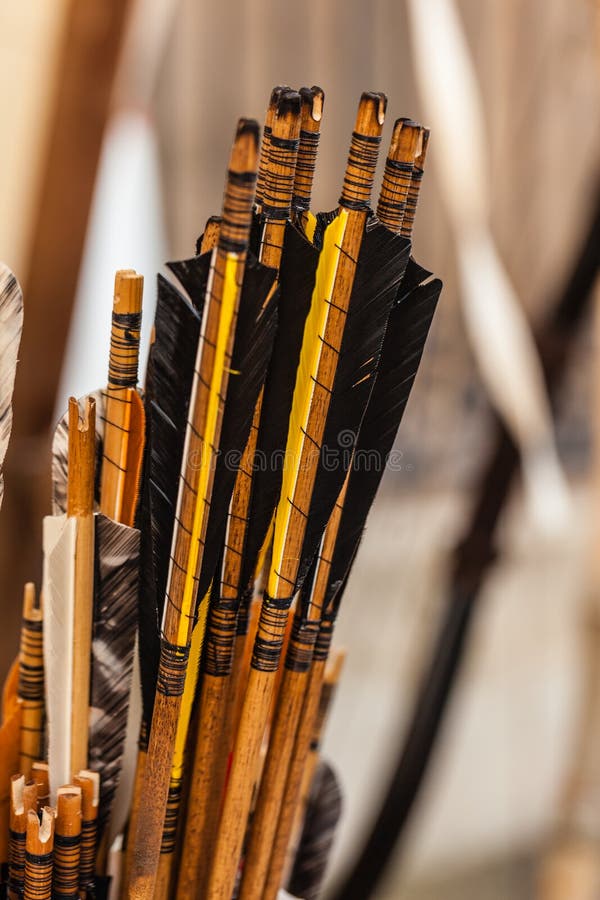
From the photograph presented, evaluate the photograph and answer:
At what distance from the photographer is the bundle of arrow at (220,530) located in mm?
329

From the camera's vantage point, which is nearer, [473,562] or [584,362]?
[473,562]

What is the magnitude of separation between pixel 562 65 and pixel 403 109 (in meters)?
0.41

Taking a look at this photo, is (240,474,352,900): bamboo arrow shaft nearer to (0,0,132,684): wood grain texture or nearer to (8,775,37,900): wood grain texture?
(8,775,37,900): wood grain texture

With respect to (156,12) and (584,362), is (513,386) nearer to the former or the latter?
(156,12)

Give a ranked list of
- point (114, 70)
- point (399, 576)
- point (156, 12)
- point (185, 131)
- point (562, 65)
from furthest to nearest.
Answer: point (399, 576) < point (562, 65) < point (185, 131) < point (156, 12) < point (114, 70)

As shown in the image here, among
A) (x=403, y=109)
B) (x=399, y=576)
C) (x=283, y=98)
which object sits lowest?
(x=399, y=576)

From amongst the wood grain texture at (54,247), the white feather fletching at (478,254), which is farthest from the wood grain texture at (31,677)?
the white feather fletching at (478,254)

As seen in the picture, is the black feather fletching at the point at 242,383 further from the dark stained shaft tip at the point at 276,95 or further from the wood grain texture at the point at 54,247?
the wood grain texture at the point at 54,247

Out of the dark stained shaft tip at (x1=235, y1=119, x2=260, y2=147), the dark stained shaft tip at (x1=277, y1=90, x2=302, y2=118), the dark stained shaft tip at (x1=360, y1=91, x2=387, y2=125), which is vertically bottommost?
the dark stained shaft tip at (x1=235, y1=119, x2=260, y2=147)

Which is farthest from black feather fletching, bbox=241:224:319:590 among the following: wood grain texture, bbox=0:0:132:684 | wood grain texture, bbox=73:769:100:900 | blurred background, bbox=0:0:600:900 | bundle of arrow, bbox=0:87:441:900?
wood grain texture, bbox=0:0:132:684

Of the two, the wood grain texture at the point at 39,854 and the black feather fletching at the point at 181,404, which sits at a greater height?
the black feather fletching at the point at 181,404

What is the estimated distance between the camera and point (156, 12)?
1.44 metres

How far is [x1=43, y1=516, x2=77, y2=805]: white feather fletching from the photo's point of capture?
1.23 ft

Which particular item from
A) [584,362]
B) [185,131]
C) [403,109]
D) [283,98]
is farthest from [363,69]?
[283,98]
